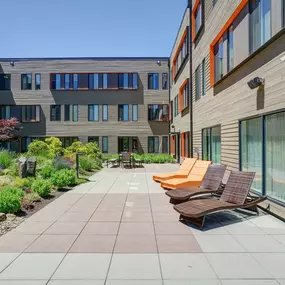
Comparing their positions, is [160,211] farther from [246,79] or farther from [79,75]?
[79,75]

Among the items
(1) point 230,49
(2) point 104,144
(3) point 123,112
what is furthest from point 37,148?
(1) point 230,49

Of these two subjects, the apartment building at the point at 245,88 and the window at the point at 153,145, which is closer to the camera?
the apartment building at the point at 245,88

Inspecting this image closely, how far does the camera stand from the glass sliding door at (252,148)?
7.29 metres

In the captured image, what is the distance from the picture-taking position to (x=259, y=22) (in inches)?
281

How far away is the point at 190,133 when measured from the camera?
53.9ft

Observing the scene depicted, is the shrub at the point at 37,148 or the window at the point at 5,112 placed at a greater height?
the window at the point at 5,112

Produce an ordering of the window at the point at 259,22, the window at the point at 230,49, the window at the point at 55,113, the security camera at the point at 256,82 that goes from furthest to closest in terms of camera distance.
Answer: the window at the point at 55,113, the window at the point at 230,49, the security camera at the point at 256,82, the window at the point at 259,22

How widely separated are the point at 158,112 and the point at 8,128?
13925 mm

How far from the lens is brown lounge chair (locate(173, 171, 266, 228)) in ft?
18.4

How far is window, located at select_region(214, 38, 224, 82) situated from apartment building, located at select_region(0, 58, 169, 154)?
17.2 meters

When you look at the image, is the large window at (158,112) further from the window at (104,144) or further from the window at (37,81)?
the window at (37,81)

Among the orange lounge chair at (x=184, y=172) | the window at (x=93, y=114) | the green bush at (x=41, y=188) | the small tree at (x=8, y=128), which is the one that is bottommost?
the green bush at (x=41, y=188)

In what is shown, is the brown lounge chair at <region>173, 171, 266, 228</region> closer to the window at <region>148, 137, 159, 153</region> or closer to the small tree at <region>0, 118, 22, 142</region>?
the window at <region>148, 137, 159, 153</region>

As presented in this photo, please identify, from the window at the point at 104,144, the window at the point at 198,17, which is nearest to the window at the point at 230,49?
the window at the point at 198,17
